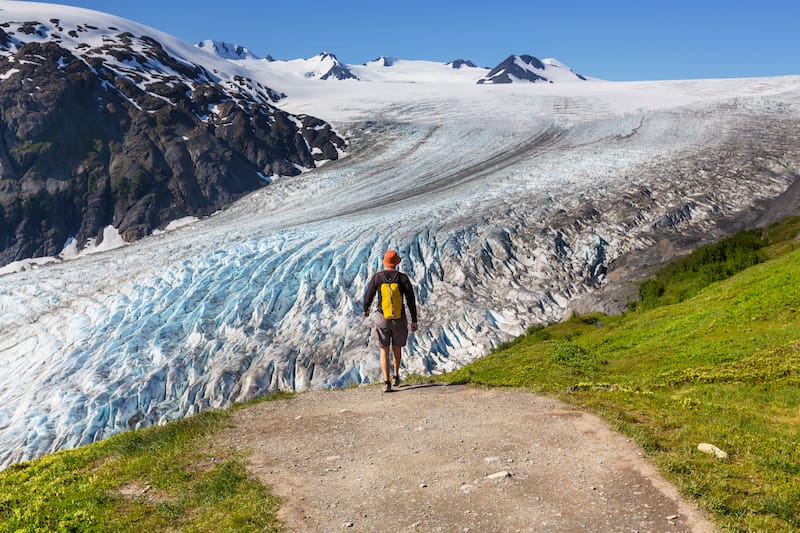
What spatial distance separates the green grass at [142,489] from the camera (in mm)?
7090

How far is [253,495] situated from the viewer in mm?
7500

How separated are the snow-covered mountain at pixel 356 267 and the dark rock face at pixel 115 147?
7484mm

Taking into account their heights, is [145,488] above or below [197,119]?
below

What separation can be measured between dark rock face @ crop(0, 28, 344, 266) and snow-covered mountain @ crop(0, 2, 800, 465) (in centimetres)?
748

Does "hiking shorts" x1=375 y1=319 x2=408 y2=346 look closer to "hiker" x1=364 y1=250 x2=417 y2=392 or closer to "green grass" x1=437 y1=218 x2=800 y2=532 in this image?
"hiker" x1=364 y1=250 x2=417 y2=392

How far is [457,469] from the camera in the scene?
7969 mm

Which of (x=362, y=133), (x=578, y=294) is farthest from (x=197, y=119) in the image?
(x=578, y=294)

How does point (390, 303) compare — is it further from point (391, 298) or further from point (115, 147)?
point (115, 147)

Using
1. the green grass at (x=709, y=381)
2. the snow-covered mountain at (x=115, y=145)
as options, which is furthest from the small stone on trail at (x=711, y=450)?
the snow-covered mountain at (x=115, y=145)

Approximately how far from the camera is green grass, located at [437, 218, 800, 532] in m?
7.15

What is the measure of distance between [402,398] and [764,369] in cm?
700

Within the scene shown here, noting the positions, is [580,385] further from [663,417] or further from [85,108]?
[85,108]

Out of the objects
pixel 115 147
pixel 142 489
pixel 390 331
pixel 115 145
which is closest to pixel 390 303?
pixel 390 331

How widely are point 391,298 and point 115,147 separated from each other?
58.3m
